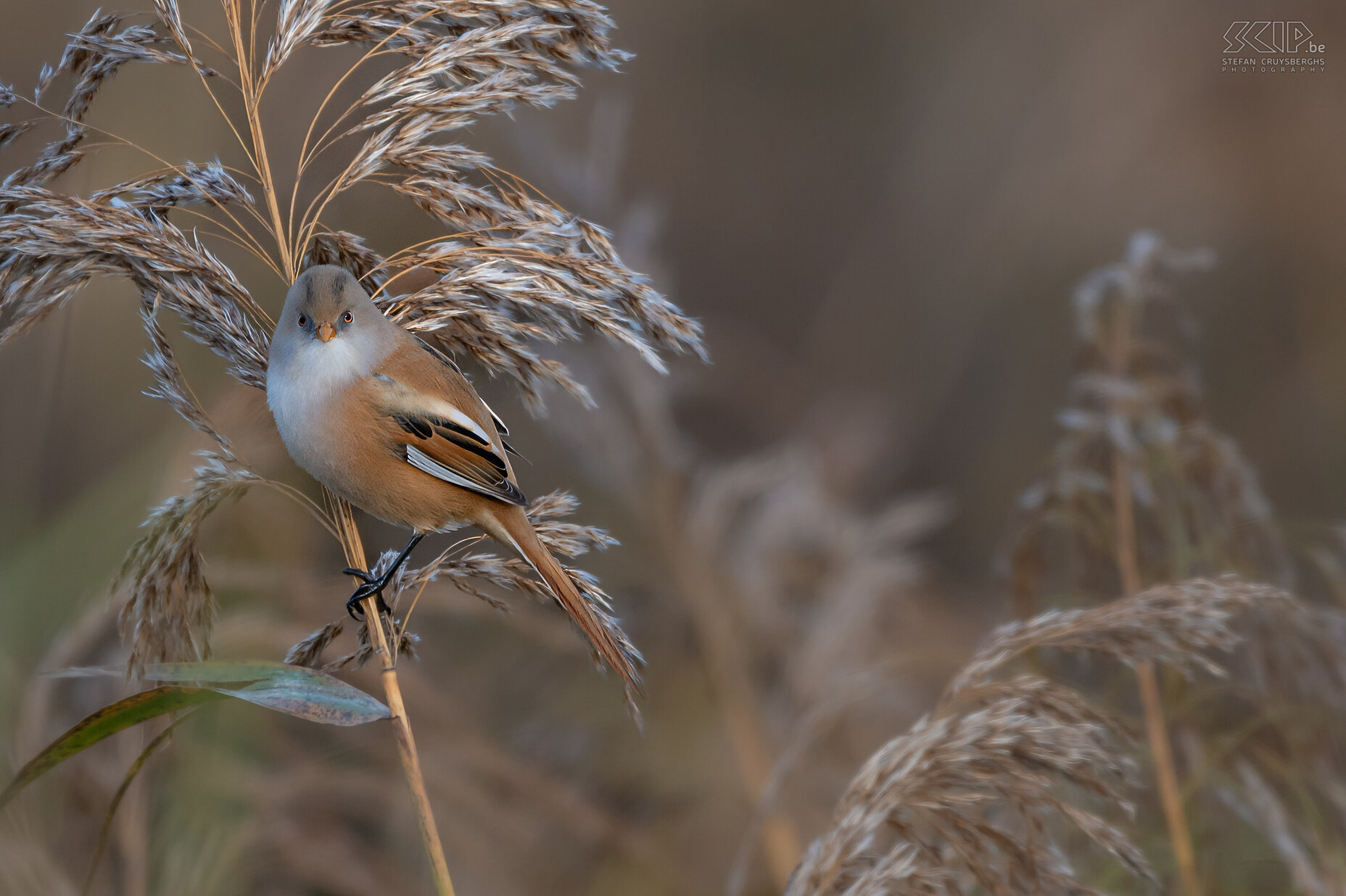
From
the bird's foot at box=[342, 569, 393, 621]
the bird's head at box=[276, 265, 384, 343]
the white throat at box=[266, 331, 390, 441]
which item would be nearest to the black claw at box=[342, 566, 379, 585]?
the bird's foot at box=[342, 569, 393, 621]

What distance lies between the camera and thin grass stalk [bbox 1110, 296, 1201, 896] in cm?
200

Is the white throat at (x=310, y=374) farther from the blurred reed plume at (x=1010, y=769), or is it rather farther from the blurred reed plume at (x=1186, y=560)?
the blurred reed plume at (x=1186, y=560)

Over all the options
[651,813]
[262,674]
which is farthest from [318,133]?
[262,674]

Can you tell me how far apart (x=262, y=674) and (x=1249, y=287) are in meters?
5.19

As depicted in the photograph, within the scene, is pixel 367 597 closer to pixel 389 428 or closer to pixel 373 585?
pixel 373 585

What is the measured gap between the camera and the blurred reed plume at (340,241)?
1404 mm

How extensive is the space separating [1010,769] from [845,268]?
4.28 m

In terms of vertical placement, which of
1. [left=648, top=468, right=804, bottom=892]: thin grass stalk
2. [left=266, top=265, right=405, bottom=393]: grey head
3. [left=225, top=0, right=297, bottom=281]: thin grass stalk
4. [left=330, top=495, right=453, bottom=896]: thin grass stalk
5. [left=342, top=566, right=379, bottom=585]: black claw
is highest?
[left=225, top=0, right=297, bottom=281]: thin grass stalk

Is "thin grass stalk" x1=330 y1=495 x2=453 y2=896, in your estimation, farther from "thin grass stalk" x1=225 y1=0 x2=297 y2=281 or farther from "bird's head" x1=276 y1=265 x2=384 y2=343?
"thin grass stalk" x1=225 y1=0 x2=297 y2=281

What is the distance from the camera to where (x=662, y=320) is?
1507 millimetres

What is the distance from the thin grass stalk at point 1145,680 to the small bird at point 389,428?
126 cm

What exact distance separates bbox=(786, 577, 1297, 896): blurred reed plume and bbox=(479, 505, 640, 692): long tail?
44cm

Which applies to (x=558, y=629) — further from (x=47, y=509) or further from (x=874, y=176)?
(x=874, y=176)

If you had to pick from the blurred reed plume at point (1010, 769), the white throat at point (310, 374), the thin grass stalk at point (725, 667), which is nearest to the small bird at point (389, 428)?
the white throat at point (310, 374)
